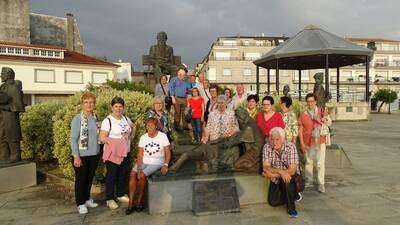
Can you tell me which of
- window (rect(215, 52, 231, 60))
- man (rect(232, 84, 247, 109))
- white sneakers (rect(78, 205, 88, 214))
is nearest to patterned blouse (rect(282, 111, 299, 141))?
man (rect(232, 84, 247, 109))

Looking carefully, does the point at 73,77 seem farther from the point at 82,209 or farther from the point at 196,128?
the point at 82,209

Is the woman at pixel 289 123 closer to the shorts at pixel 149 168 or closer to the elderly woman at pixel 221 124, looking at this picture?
the elderly woman at pixel 221 124

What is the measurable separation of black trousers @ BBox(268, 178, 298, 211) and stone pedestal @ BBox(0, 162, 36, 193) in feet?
15.1

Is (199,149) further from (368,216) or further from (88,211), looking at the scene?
(368,216)

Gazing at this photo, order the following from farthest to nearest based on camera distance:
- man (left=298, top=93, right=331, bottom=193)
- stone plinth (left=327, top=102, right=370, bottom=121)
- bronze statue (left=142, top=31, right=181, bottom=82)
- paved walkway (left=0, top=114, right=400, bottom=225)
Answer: stone plinth (left=327, top=102, right=370, bottom=121), bronze statue (left=142, top=31, right=181, bottom=82), man (left=298, top=93, right=331, bottom=193), paved walkway (left=0, top=114, right=400, bottom=225)

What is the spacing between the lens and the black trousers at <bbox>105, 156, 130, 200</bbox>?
16.6ft

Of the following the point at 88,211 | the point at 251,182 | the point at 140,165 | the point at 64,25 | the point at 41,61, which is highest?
the point at 64,25

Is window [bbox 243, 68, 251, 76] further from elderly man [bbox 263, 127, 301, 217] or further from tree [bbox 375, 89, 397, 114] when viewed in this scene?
elderly man [bbox 263, 127, 301, 217]

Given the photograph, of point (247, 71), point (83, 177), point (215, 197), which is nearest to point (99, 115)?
point (83, 177)

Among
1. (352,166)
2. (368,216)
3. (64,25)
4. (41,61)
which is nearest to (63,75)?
(41,61)

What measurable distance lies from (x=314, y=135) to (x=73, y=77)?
111 feet

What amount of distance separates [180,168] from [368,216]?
2741mm

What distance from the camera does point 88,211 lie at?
16.4ft

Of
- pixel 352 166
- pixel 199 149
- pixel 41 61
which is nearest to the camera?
pixel 199 149
